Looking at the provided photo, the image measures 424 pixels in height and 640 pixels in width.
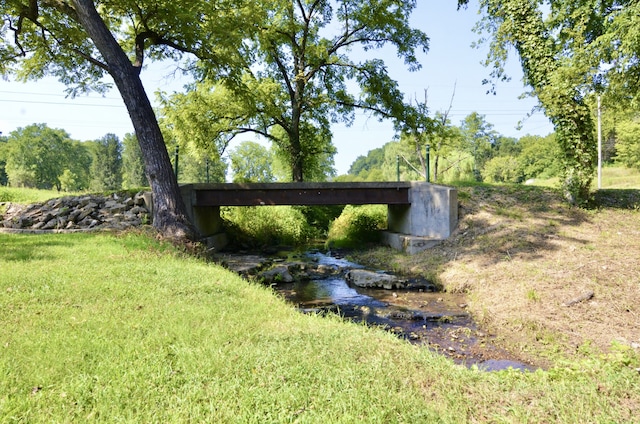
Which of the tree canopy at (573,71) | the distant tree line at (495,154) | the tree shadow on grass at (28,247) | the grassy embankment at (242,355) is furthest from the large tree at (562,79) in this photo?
the distant tree line at (495,154)

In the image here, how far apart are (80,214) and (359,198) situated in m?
9.65

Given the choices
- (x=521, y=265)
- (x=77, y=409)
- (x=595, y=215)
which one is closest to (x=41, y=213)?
(x=77, y=409)

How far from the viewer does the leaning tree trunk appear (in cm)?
1095

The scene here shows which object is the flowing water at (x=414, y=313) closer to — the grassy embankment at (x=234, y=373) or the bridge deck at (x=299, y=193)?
the grassy embankment at (x=234, y=373)

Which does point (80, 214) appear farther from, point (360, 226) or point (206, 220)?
point (360, 226)

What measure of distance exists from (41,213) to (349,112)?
14855 millimetres

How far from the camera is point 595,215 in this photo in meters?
13.5

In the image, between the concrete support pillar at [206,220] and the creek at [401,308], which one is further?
the concrete support pillar at [206,220]

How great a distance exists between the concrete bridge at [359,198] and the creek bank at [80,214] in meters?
2.13

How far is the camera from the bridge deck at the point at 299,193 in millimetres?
15750

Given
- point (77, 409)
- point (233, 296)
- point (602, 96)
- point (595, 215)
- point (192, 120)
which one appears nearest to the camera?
point (77, 409)

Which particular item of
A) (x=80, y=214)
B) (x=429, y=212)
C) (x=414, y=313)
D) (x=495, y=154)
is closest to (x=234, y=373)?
(x=414, y=313)

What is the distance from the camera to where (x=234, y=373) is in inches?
151

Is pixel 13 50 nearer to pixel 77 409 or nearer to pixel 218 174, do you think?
pixel 77 409
